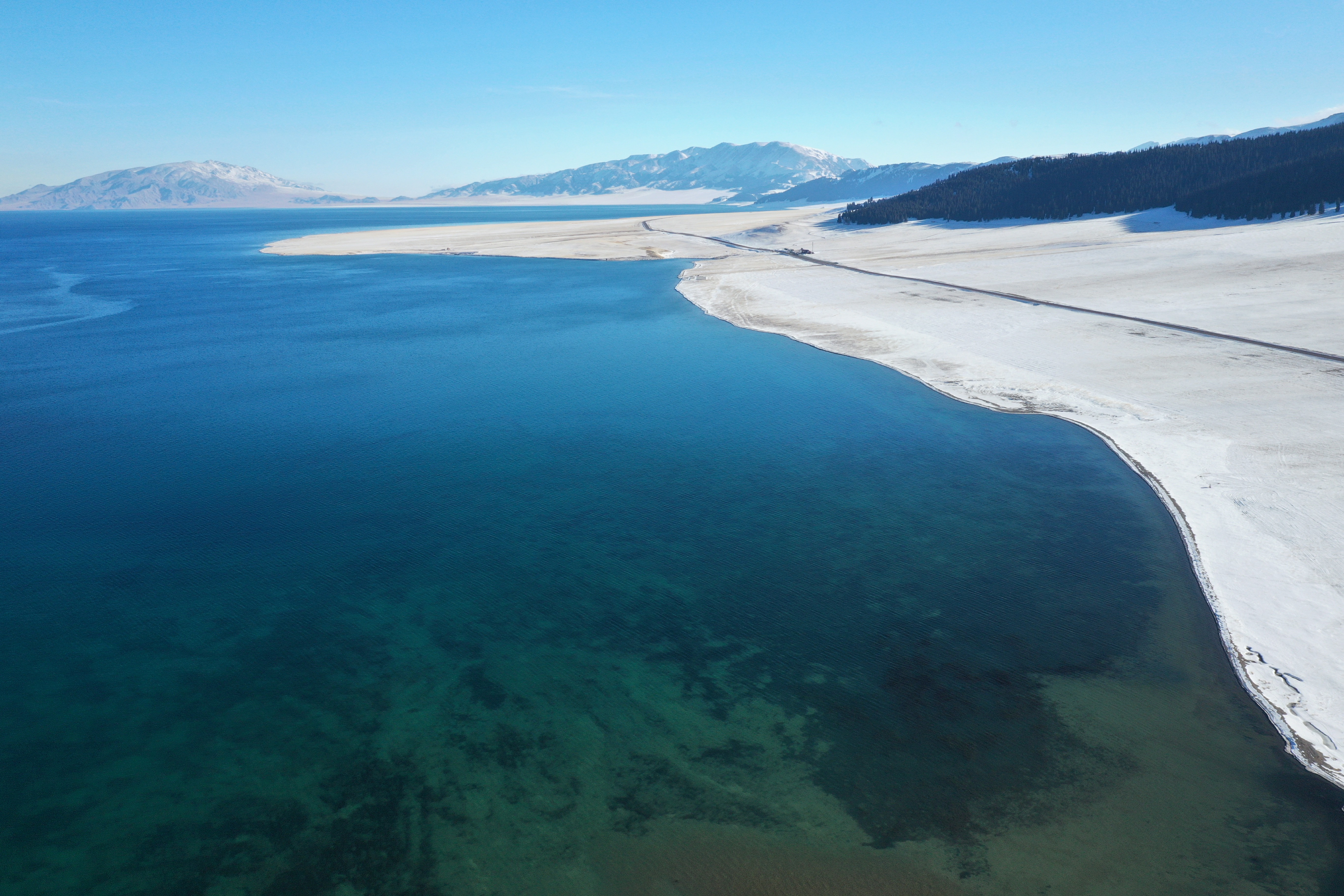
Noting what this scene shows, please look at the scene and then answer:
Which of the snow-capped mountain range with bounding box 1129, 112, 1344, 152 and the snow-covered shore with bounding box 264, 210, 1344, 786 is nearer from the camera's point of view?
the snow-covered shore with bounding box 264, 210, 1344, 786

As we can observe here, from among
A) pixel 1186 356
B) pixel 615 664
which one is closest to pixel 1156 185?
pixel 1186 356

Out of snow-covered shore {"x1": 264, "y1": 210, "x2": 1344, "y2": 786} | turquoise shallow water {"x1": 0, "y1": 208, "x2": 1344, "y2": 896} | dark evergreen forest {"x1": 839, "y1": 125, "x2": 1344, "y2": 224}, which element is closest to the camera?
turquoise shallow water {"x1": 0, "y1": 208, "x2": 1344, "y2": 896}

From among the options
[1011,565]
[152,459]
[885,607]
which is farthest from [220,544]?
[1011,565]

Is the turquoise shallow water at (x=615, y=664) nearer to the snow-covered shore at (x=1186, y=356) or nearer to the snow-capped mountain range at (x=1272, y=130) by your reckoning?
the snow-covered shore at (x=1186, y=356)

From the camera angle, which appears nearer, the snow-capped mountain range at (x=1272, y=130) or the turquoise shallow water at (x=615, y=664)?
the turquoise shallow water at (x=615, y=664)

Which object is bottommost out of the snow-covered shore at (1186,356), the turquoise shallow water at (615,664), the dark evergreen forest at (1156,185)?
the turquoise shallow water at (615,664)

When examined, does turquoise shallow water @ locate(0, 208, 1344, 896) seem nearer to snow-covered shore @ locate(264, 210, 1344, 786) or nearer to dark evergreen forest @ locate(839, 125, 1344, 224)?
snow-covered shore @ locate(264, 210, 1344, 786)

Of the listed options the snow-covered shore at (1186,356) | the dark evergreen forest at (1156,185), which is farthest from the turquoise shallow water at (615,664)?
the dark evergreen forest at (1156,185)

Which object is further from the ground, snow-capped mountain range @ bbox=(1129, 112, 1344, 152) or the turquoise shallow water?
snow-capped mountain range @ bbox=(1129, 112, 1344, 152)

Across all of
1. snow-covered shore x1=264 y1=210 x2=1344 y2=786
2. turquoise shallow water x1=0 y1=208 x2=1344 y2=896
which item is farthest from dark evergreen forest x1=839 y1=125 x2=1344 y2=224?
turquoise shallow water x1=0 y1=208 x2=1344 y2=896
